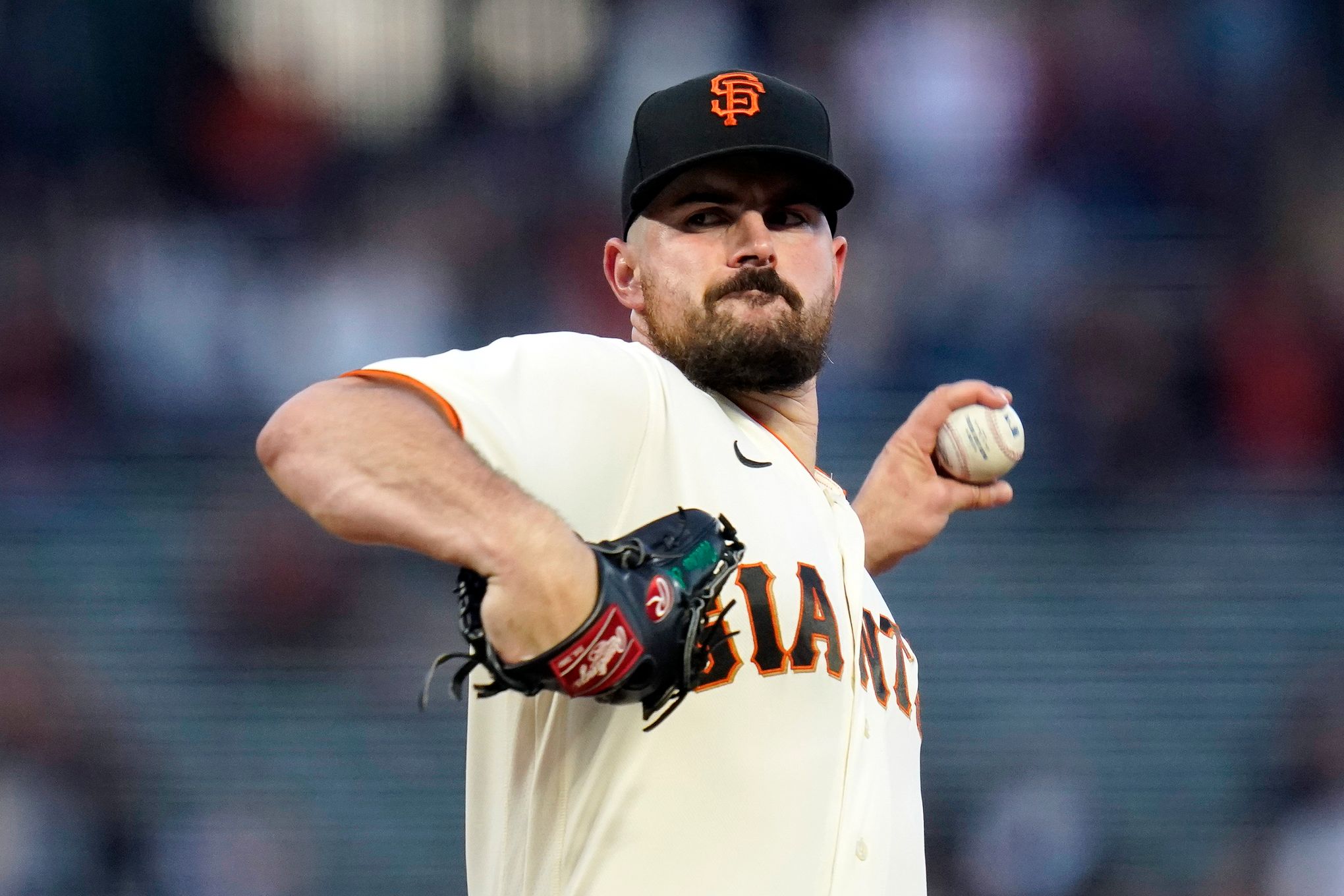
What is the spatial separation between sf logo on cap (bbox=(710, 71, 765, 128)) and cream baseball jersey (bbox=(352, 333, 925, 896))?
1.41 feet

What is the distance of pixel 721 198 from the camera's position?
7.63 feet

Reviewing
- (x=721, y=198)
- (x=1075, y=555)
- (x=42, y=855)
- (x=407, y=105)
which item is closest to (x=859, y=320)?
(x=1075, y=555)

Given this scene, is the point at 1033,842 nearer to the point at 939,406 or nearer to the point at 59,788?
the point at 939,406

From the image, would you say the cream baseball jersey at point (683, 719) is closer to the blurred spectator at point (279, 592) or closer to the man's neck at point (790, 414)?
the man's neck at point (790, 414)

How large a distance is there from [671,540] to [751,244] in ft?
2.43

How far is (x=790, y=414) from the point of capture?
2.43 metres

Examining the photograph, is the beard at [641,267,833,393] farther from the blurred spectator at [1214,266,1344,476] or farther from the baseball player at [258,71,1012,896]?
the blurred spectator at [1214,266,1344,476]

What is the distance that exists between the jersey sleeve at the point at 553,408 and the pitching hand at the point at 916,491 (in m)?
1.02

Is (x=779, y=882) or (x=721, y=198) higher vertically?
(x=721, y=198)

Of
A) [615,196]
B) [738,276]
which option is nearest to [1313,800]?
[615,196]

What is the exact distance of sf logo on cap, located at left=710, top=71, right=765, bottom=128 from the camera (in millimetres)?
2277

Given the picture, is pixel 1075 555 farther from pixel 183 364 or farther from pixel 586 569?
pixel 586 569

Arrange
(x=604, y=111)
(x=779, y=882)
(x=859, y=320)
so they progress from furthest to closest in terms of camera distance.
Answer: (x=604, y=111)
(x=859, y=320)
(x=779, y=882)

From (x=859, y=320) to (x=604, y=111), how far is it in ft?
5.21
